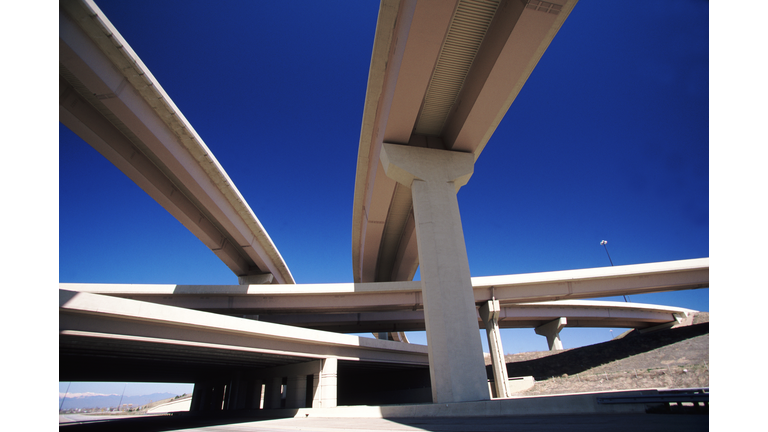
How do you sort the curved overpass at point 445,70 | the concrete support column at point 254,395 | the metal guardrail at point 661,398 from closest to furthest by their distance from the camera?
the metal guardrail at point 661,398 < the curved overpass at point 445,70 < the concrete support column at point 254,395

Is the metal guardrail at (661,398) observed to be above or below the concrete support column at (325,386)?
below

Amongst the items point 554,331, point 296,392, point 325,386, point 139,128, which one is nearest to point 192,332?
point 325,386

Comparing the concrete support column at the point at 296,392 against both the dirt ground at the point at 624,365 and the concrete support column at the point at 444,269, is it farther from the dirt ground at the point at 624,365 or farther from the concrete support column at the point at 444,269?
the dirt ground at the point at 624,365

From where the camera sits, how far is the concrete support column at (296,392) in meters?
15.4

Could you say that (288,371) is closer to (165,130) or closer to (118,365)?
(118,365)

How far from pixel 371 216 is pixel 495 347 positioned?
36.2 ft

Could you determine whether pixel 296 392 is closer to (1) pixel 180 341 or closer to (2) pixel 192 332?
(2) pixel 192 332

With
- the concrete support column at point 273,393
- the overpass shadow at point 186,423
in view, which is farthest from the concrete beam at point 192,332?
the concrete support column at point 273,393

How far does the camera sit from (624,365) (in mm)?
25219

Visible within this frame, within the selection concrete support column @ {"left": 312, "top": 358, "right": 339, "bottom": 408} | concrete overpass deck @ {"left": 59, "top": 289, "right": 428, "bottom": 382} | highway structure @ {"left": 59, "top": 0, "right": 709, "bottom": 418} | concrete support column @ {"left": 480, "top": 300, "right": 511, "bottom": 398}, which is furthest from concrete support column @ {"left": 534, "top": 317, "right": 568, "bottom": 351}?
concrete support column @ {"left": 312, "top": 358, "right": 339, "bottom": 408}

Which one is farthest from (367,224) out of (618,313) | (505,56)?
(618,313)

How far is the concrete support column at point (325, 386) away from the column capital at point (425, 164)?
27.9 ft
